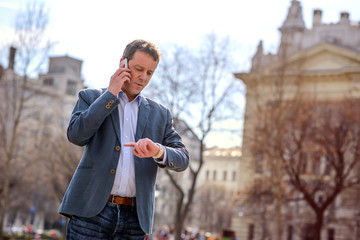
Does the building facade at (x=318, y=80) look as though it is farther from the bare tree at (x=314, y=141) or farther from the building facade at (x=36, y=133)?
the building facade at (x=36, y=133)

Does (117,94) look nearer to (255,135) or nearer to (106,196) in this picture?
(106,196)

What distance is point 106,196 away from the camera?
11.5 ft

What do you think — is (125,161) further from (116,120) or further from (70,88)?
(70,88)

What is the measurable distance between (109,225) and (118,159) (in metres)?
0.36

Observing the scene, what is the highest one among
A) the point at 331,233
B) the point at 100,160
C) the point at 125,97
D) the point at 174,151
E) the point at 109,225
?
the point at 331,233

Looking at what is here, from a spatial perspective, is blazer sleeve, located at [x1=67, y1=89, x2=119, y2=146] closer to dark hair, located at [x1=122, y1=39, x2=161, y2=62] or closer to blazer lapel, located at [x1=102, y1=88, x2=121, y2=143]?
blazer lapel, located at [x1=102, y1=88, x2=121, y2=143]

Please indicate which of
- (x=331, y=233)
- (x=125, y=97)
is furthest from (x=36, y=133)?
(x=125, y=97)

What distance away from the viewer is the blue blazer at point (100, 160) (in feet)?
11.5

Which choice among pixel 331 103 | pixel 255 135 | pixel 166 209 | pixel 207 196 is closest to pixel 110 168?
pixel 255 135

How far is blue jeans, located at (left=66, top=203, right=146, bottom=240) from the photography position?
11.5ft

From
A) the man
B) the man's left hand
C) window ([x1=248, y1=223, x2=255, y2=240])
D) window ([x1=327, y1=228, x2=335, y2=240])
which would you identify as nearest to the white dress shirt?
the man

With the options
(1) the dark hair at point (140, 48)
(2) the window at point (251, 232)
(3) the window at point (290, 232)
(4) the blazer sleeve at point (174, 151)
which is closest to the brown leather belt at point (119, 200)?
(4) the blazer sleeve at point (174, 151)

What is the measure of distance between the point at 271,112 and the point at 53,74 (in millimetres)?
72608

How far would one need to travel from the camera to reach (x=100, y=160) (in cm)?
357
